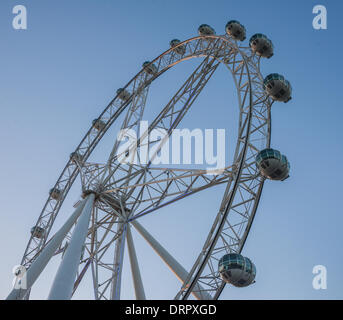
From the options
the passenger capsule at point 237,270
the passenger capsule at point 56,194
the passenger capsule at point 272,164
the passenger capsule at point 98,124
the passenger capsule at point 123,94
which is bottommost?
the passenger capsule at point 237,270

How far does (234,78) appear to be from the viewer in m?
17.5

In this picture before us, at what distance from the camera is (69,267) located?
38.7 feet

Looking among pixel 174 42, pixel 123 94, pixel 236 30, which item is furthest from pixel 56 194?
pixel 236 30

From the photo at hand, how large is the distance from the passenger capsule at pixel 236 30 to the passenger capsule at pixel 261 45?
3.98 ft

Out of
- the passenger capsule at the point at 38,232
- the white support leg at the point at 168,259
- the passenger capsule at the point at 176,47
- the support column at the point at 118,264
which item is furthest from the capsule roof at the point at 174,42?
the passenger capsule at the point at 38,232

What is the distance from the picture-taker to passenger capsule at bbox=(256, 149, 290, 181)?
42.0 ft

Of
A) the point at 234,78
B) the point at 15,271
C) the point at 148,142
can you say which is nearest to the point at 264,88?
the point at 234,78

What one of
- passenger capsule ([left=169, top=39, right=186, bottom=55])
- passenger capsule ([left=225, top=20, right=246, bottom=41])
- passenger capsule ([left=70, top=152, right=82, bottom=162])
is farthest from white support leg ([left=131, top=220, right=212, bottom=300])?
passenger capsule ([left=169, top=39, right=186, bottom=55])

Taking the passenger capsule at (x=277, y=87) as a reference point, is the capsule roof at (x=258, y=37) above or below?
above

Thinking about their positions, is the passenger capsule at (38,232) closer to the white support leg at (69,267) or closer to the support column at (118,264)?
the support column at (118,264)

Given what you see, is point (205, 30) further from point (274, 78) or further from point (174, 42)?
point (274, 78)

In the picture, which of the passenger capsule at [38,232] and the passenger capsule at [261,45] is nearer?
the passenger capsule at [261,45]

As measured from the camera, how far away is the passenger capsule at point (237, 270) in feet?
36.2

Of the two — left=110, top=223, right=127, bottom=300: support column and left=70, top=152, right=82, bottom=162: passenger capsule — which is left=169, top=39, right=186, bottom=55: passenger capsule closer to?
left=70, top=152, right=82, bottom=162: passenger capsule
